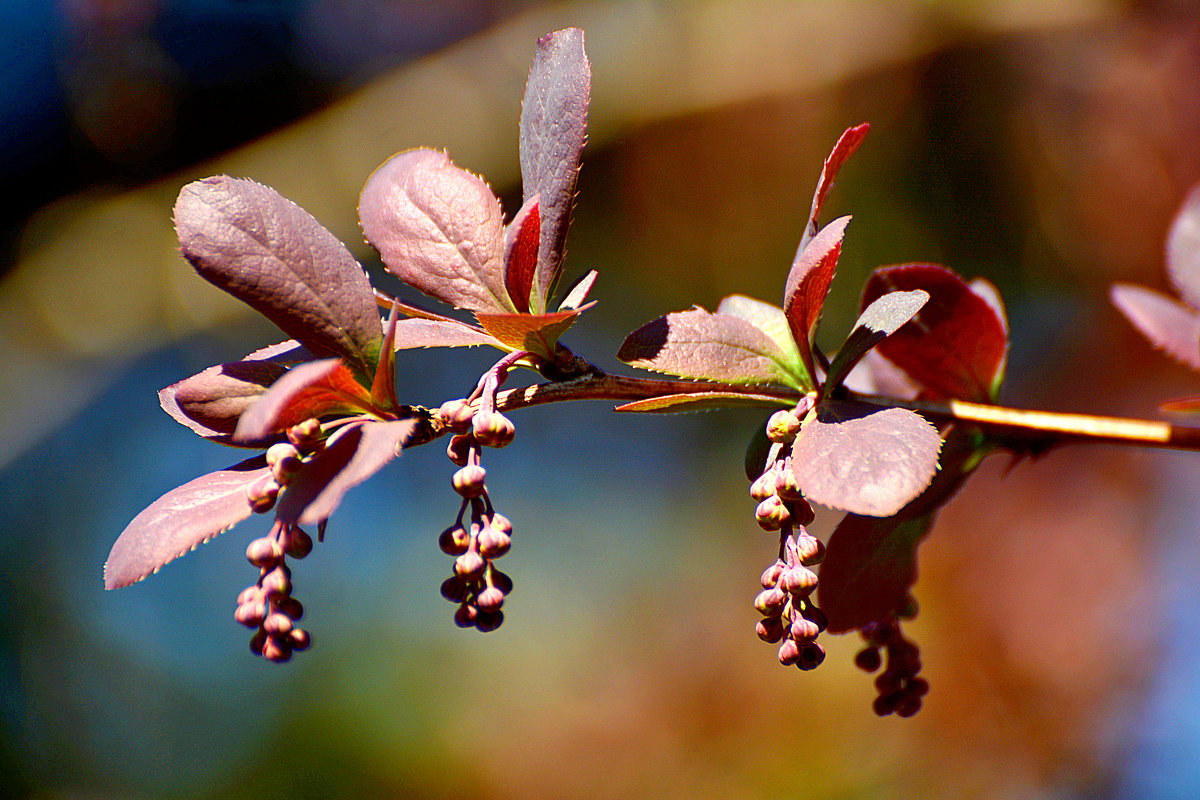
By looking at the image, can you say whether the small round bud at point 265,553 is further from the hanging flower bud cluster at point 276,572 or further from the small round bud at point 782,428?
the small round bud at point 782,428

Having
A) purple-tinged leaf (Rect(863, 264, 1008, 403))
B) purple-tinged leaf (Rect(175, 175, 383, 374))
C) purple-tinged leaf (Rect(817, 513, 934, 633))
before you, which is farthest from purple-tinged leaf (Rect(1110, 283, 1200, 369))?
purple-tinged leaf (Rect(175, 175, 383, 374))

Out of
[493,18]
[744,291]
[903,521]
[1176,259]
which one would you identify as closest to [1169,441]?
[903,521]

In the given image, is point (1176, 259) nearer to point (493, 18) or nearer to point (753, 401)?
point (753, 401)

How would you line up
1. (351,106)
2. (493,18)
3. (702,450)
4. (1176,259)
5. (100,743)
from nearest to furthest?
(1176,259) → (351,106) → (493,18) → (100,743) → (702,450)

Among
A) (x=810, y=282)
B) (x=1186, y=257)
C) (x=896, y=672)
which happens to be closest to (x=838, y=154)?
(x=810, y=282)

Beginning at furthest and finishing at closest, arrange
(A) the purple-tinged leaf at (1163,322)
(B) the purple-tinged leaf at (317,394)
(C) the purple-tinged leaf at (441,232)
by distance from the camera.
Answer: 1. (A) the purple-tinged leaf at (1163,322)
2. (C) the purple-tinged leaf at (441,232)
3. (B) the purple-tinged leaf at (317,394)

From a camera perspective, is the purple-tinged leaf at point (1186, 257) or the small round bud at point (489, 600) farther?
the purple-tinged leaf at point (1186, 257)

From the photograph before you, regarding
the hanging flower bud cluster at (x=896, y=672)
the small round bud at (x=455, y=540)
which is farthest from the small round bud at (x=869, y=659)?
the small round bud at (x=455, y=540)

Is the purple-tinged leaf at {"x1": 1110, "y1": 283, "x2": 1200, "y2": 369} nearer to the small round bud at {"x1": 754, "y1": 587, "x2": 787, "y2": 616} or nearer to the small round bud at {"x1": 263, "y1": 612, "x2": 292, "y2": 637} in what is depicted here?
the small round bud at {"x1": 754, "y1": 587, "x2": 787, "y2": 616}
